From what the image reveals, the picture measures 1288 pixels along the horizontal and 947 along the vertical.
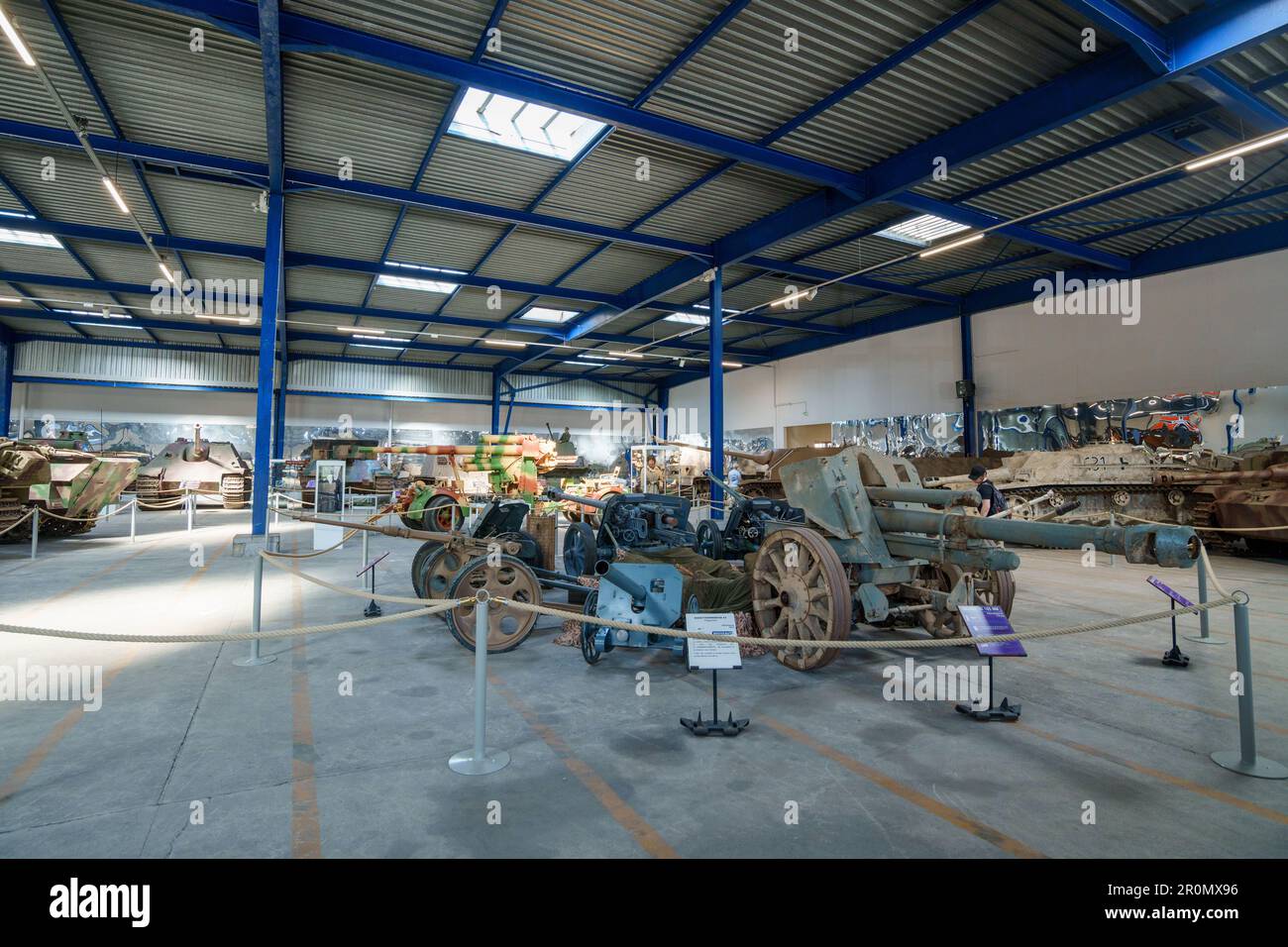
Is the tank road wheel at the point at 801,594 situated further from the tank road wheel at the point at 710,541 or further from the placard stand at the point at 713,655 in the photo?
the tank road wheel at the point at 710,541

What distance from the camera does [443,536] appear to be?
230 inches

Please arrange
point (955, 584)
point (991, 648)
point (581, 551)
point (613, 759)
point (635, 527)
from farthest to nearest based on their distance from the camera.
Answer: point (581, 551), point (635, 527), point (955, 584), point (991, 648), point (613, 759)

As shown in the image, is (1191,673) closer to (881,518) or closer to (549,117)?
(881,518)

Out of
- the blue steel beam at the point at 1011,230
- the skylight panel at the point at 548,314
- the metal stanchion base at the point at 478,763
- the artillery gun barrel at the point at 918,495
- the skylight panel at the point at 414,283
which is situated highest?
the skylight panel at the point at 548,314

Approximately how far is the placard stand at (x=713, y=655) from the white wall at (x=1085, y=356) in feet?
52.1

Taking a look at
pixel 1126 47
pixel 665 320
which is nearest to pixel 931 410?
pixel 665 320

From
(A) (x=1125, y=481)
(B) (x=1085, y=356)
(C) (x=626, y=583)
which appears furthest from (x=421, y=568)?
(B) (x=1085, y=356)

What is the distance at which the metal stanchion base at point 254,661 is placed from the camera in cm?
513

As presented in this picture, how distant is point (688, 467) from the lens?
73.4 ft

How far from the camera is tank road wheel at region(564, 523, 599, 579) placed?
7012 millimetres

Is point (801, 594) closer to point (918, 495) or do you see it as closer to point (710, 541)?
point (918, 495)

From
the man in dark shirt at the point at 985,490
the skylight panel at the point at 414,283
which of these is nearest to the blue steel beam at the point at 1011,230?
the man in dark shirt at the point at 985,490

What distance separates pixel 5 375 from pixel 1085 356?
36249mm

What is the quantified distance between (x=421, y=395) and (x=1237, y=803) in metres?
30.7
